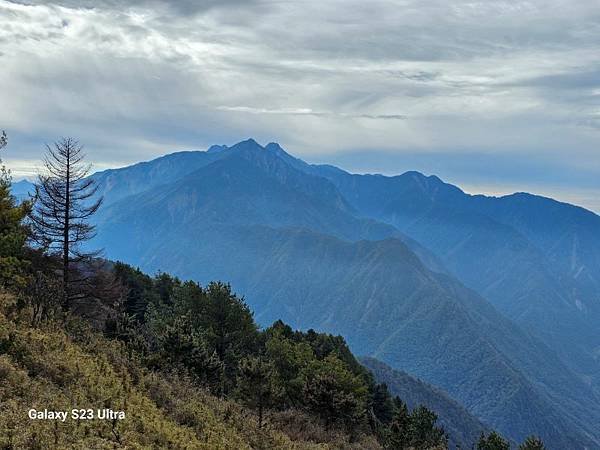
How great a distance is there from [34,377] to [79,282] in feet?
53.4

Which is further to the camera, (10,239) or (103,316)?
(103,316)

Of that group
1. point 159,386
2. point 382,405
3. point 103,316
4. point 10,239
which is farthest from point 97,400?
point 382,405

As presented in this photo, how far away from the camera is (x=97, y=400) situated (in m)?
15.1

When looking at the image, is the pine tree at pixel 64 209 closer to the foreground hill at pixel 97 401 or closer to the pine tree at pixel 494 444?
the foreground hill at pixel 97 401

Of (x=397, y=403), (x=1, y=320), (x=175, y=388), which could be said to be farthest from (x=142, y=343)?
(x=397, y=403)

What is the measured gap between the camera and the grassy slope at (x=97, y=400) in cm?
1199

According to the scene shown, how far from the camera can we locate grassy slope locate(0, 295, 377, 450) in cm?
1199

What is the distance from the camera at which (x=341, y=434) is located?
30.8 metres

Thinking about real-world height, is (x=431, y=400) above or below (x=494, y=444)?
below

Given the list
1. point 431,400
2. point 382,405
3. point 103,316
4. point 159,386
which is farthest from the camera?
point 431,400

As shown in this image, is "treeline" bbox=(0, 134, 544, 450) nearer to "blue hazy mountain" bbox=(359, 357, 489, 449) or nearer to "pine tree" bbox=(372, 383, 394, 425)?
"pine tree" bbox=(372, 383, 394, 425)

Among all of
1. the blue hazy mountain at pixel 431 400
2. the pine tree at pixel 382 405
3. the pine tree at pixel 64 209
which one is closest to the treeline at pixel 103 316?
the pine tree at pixel 64 209

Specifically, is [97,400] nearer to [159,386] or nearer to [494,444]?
[159,386]

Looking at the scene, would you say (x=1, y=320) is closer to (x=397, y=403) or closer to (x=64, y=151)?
(x=64, y=151)
